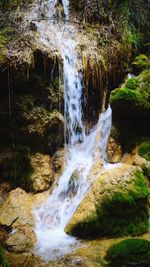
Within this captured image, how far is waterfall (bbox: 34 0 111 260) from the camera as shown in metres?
6.79

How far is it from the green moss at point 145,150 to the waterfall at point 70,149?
862mm

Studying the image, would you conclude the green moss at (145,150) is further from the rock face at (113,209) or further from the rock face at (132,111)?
the rock face at (113,209)

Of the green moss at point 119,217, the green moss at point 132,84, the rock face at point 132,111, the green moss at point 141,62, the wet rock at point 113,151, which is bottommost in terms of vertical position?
the green moss at point 119,217

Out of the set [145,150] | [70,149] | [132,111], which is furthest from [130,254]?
[70,149]

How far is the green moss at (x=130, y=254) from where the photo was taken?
188 inches

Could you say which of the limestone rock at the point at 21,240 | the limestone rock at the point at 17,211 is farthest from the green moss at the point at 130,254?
the limestone rock at the point at 17,211

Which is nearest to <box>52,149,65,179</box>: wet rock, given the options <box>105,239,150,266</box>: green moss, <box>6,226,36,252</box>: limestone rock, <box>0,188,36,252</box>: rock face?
<box>0,188,36,252</box>: rock face

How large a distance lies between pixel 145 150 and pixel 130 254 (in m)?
3.50

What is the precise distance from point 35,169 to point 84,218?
2811 millimetres

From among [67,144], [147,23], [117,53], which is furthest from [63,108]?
[147,23]

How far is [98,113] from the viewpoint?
9758 mm

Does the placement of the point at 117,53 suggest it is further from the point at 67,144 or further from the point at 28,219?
the point at 28,219

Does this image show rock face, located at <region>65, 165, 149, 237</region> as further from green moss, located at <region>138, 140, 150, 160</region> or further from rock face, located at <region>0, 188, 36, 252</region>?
green moss, located at <region>138, 140, 150, 160</region>

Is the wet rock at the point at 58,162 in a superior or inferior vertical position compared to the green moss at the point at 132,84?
inferior
